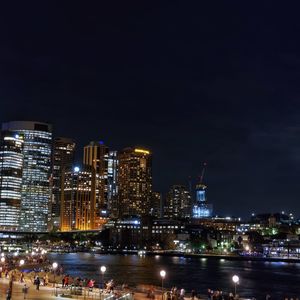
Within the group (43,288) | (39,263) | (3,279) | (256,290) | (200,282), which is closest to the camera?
(43,288)

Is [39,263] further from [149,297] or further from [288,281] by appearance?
[149,297]

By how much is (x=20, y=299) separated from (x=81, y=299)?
4990 mm

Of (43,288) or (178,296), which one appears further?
(43,288)

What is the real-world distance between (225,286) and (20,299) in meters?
58.5

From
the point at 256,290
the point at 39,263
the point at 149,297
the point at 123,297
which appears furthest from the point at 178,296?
the point at 39,263

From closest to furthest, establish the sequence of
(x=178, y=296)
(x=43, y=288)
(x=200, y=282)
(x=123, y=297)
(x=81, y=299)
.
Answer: (x=123, y=297) → (x=81, y=299) → (x=178, y=296) → (x=43, y=288) → (x=200, y=282)

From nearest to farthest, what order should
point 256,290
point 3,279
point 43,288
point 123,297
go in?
point 123,297, point 43,288, point 3,279, point 256,290

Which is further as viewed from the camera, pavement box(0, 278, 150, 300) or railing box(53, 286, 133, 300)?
railing box(53, 286, 133, 300)

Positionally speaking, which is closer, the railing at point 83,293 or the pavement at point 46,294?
the pavement at point 46,294

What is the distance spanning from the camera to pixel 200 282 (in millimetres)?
101500

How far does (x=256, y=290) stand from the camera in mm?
90562

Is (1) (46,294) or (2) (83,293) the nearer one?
(1) (46,294)

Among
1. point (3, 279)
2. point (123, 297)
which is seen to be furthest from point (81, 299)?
point (3, 279)

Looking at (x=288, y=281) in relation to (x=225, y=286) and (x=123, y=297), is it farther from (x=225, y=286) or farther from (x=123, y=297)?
(x=123, y=297)
